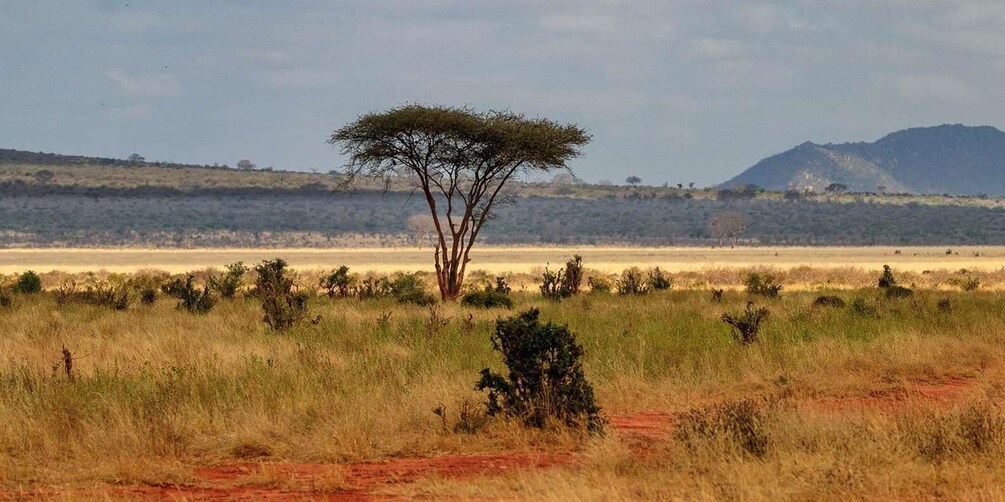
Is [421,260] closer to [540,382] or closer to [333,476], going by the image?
[540,382]

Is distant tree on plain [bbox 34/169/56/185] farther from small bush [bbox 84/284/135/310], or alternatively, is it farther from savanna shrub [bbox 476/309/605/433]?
savanna shrub [bbox 476/309/605/433]

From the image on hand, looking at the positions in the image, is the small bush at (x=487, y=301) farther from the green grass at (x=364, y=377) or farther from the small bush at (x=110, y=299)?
the small bush at (x=110, y=299)

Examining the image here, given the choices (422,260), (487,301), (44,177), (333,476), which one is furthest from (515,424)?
(44,177)

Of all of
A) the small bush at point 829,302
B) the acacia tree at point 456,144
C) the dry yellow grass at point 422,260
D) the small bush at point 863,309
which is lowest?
the dry yellow grass at point 422,260

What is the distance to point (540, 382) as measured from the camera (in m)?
10.8

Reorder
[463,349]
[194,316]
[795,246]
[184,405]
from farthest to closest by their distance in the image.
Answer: [795,246] → [194,316] → [463,349] → [184,405]

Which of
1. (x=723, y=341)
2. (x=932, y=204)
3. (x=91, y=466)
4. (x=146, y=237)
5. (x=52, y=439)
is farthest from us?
(x=932, y=204)

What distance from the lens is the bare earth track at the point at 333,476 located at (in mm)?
8406

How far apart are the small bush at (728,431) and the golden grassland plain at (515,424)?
2 centimetres

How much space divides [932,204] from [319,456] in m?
150

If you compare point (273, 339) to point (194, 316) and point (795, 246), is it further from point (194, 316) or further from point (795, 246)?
point (795, 246)

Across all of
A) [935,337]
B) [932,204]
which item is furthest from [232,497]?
[932,204]

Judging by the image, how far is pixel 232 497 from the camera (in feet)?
27.5

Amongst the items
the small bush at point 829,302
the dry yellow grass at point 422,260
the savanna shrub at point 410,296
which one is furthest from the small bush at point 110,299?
the dry yellow grass at point 422,260
